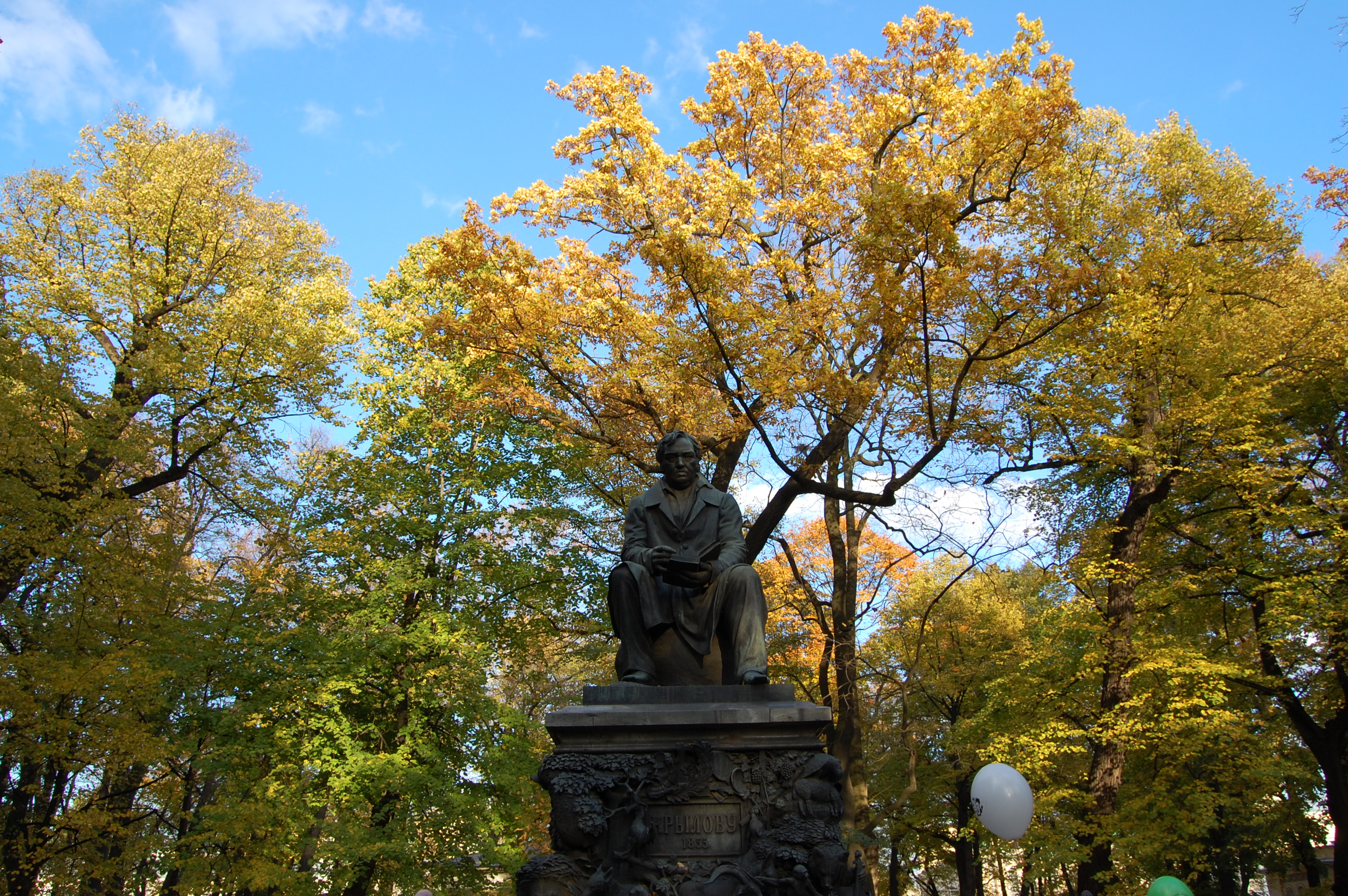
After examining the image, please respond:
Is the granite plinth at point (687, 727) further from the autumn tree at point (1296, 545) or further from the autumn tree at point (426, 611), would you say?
the autumn tree at point (1296, 545)

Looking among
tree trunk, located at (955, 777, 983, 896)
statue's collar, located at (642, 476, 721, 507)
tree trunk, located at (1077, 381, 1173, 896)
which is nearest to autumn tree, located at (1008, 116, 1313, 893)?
tree trunk, located at (1077, 381, 1173, 896)

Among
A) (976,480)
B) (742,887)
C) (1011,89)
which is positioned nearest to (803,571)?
(976,480)

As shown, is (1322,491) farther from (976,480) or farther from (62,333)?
(62,333)

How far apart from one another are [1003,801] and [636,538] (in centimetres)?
550

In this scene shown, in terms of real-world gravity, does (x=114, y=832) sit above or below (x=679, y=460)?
below

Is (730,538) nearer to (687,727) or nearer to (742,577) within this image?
(742,577)

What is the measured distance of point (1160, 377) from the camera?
1295 centimetres

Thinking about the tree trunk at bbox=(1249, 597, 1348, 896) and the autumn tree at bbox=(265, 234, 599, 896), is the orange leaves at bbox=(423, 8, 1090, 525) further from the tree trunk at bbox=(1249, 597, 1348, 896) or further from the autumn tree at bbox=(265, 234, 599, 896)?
the tree trunk at bbox=(1249, 597, 1348, 896)

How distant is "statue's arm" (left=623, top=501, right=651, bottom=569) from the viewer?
235 inches

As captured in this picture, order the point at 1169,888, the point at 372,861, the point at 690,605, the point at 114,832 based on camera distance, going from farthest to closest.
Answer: the point at 372,861 < the point at 114,832 < the point at 1169,888 < the point at 690,605

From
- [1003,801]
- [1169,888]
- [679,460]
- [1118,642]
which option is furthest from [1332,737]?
[679,460]

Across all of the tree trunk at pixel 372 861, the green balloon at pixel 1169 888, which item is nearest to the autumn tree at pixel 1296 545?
the green balloon at pixel 1169 888

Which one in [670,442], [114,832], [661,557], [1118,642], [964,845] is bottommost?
[964,845]

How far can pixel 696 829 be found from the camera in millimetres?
5070
